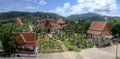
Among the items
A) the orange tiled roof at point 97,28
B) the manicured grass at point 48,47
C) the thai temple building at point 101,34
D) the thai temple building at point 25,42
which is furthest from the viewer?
the orange tiled roof at point 97,28

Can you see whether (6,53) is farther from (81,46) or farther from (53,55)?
(81,46)

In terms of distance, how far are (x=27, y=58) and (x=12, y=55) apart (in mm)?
3224

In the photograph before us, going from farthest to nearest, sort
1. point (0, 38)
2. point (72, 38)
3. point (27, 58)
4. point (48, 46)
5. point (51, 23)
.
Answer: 1. point (51, 23)
2. point (72, 38)
3. point (48, 46)
4. point (0, 38)
5. point (27, 58)

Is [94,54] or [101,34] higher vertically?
[101,34]

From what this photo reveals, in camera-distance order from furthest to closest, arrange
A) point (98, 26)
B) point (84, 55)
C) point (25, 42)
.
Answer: point (98, 26), point (84, 55), point (25, 42)

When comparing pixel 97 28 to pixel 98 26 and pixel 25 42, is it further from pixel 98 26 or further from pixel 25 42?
pixel 25 42

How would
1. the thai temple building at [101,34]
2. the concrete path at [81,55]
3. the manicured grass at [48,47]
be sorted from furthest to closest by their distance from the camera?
the thai temple building at [101,34] → the manicured grass at [48,47] → the concrete path at [81,55]

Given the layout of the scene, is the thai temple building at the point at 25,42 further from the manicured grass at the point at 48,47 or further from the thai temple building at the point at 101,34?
the thai temple building at the point at 101,34

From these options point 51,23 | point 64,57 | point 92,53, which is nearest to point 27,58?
point 64,57

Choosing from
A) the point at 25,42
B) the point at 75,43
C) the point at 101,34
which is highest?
the point at 25,42

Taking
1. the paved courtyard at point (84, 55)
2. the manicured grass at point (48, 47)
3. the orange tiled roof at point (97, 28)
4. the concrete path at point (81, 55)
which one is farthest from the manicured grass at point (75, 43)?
the orange tiled roof at point (97, 28)

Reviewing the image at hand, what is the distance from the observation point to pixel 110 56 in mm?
42531

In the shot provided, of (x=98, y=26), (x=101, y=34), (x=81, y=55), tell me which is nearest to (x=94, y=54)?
(x=81, y=55)

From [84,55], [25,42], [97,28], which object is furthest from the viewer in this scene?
[97,28]
